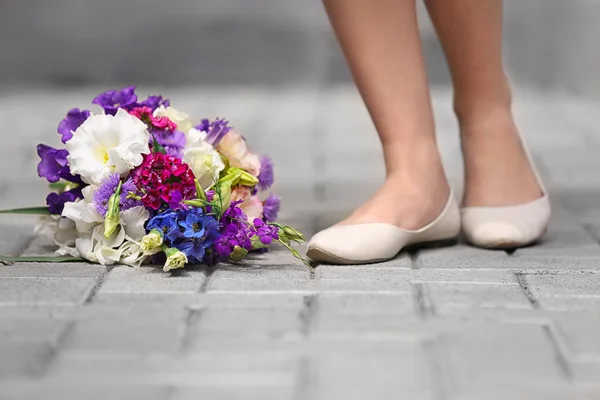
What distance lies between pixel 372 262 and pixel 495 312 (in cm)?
32

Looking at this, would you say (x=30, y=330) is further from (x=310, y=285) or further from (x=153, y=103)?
(x=153, y=103)

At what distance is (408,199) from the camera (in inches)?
65.2

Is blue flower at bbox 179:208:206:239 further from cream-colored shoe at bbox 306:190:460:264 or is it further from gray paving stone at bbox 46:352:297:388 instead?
gray paving stone at bbox 46:352:297:388

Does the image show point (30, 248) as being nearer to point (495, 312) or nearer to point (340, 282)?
point (340, 282)

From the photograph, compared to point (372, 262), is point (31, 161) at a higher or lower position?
lower

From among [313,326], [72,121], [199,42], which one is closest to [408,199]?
[313,326]

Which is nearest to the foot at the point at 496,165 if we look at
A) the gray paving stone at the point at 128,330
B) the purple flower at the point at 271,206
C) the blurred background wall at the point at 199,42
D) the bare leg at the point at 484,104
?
the bare leg at the point at 484,104

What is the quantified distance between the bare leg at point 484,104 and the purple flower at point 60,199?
0.69 meters

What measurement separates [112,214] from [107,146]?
0.40 feet

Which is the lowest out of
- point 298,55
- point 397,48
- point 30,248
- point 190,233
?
point 298,55

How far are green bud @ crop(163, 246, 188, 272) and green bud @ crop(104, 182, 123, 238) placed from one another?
0.10 meters

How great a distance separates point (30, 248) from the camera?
1.74 m

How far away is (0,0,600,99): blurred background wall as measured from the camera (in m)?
4.78

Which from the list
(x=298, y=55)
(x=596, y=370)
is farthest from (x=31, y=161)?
(x=298, y=55)
